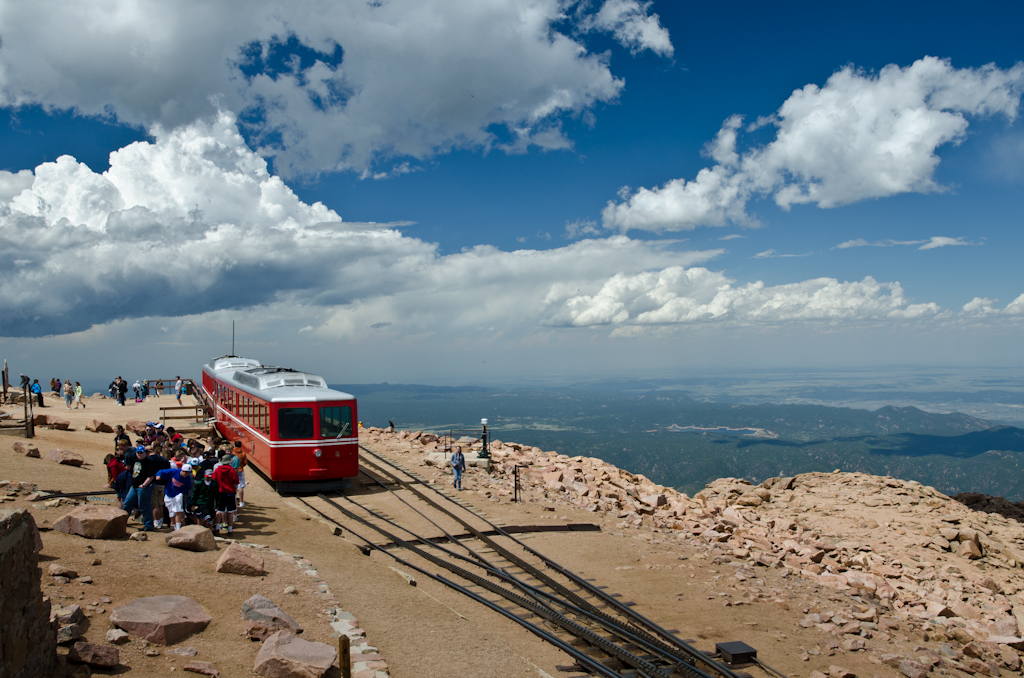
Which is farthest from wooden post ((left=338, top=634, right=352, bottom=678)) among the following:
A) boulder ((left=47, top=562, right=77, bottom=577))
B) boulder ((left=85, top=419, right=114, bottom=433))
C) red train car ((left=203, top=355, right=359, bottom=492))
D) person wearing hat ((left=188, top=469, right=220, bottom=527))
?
boulder ((left=85, top=419, right=114, bottom=433))

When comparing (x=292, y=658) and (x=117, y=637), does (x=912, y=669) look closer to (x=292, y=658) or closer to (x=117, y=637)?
(x=292, y=658)

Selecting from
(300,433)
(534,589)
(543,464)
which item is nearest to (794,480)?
(543,464)

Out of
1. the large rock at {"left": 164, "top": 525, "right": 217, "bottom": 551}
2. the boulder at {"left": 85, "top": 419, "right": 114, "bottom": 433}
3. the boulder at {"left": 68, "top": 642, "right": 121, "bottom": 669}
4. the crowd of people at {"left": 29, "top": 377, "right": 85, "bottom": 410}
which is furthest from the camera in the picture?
the crowd of people at {"left": 29, "top": 377, "right": 85, "bottom": 410}

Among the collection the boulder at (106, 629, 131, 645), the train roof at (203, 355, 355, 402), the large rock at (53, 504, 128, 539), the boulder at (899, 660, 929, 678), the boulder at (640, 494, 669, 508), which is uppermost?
the train roof at (203, 355, 355, 402)

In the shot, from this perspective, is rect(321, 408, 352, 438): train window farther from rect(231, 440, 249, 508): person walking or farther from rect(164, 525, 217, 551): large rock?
rect(164, 525, 217, 551): large rock

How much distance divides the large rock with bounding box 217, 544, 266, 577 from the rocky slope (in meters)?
10.5

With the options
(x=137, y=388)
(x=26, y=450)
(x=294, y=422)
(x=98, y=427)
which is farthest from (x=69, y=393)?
(x=294, y=422)

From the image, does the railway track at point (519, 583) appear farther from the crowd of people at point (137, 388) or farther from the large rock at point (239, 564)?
the crowd of people at point (137, 388)

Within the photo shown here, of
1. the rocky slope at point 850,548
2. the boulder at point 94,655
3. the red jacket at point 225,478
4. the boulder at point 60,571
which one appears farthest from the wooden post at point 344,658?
the rocky slope at point 850,548

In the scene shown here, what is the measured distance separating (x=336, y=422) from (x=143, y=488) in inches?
323

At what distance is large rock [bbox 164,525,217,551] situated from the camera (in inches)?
488

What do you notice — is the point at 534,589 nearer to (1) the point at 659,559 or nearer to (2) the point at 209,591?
(1) the point at 659,559

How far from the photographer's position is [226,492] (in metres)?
14.9

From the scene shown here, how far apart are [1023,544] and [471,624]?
2161 cm
